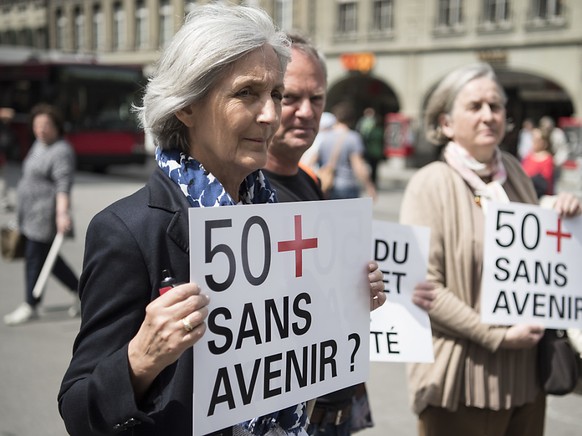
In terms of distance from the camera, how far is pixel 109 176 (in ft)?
62.8

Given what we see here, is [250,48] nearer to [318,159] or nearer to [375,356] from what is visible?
[375,356]

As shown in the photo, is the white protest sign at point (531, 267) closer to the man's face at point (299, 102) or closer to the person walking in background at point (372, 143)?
the man's face at point (299, 102)

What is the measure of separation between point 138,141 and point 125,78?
1.68 meters

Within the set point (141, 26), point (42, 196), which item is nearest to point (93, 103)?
point (42, 196)

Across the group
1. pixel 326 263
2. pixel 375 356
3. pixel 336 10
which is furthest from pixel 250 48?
pixel 336 10

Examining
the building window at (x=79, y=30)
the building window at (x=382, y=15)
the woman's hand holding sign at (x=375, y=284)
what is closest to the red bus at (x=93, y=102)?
the building window at (x=382, y=15)

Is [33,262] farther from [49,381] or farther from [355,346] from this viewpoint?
[355,346]

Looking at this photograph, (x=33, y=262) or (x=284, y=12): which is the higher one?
(x=284, y=12)

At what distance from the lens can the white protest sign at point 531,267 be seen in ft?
8.08

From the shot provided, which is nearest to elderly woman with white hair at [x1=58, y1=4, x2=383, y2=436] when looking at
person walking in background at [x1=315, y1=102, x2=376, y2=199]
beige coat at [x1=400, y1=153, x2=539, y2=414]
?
beige coat at [x1=400, y1=153, x2=539, y2=414]

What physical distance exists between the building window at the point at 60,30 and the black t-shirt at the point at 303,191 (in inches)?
1650

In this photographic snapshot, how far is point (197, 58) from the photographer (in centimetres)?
150

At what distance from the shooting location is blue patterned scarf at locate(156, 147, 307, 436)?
1578mm

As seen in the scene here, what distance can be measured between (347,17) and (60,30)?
71.5 feet
